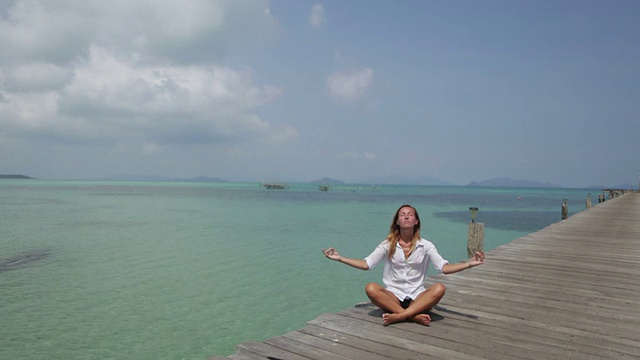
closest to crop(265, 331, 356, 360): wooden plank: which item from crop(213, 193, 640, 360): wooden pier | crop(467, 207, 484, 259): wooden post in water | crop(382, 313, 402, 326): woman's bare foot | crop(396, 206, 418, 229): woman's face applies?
crop(213, 193, 640, 360): wooden pier

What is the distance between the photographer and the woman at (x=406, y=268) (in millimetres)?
4887

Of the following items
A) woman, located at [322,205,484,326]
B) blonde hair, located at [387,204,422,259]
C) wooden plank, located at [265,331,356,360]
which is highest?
blonde hair, located at [387,204,422,259]

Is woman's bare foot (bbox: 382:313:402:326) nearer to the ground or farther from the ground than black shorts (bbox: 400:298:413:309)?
nearer to the ground

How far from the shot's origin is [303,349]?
163 inches

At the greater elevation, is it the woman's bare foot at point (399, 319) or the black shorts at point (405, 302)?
the black shorts at point (405, 302)

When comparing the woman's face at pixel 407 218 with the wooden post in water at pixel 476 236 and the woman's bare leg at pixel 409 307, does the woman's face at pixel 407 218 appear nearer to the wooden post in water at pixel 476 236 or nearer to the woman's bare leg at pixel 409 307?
the woman's bare leg at pixel 409 307

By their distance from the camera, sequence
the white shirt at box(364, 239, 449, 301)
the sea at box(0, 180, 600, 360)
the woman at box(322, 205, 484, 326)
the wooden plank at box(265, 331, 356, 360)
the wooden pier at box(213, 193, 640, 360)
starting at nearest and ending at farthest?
1. the wooden plank at box(265, 331, 356, 360)
2. the wooden pier at box(213, 193, 640, 360)
3. the woman at box(322, 205, 484, 326)
4. the white shirt at box(364, 239, 449, 301)
5. the sea at box(0, 180, 600, 360)

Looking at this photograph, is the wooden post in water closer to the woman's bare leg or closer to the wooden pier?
the wooden pier

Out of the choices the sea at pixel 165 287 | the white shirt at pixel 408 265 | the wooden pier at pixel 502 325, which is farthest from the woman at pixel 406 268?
the sea at pixel 165 287

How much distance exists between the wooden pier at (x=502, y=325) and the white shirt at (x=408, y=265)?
17.1 inches

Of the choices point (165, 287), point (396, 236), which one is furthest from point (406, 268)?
point (165, 287)

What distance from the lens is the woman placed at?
192 inches

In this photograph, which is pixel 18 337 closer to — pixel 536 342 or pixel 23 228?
pixel 536 342

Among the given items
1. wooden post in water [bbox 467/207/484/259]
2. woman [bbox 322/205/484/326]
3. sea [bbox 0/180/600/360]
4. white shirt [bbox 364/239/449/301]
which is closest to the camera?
woman [bbox 322/205/484/326]
